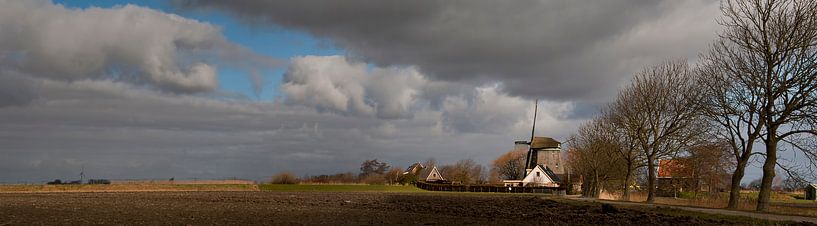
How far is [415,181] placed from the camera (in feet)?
422

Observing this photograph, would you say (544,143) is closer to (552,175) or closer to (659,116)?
(552,175)

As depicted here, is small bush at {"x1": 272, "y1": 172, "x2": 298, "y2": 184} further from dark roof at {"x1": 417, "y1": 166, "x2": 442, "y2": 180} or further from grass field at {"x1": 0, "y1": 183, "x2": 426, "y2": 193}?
dark roof at {"x1": 417, "y1": 166, "x2": 442, "y2": 180}

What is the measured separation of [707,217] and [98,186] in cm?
7338

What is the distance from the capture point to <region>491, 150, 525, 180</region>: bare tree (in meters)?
140

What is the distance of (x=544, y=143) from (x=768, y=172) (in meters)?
A: 92.1

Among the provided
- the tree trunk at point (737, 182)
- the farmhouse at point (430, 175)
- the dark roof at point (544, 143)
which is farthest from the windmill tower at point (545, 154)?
the tree trunk at point (737, 182)

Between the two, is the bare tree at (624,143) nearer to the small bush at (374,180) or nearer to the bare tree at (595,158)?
the bare tree at (595,158)

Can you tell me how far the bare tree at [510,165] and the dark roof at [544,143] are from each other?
41.8ft

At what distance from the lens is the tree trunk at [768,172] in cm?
3127

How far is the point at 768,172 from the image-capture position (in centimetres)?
3162

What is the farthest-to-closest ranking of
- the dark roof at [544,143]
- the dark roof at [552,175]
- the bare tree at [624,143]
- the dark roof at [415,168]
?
the dark roof at [415,168]
the dark roof at [544,143]
the dark roof at [552,175]
the bare tree at [624,143]

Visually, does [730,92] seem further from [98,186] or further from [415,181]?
[415,181]

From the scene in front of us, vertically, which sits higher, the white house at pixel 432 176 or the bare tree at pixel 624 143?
the bare tree at pixel 624 143

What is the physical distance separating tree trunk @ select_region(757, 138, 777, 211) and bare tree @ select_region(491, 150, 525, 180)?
10292 cm
